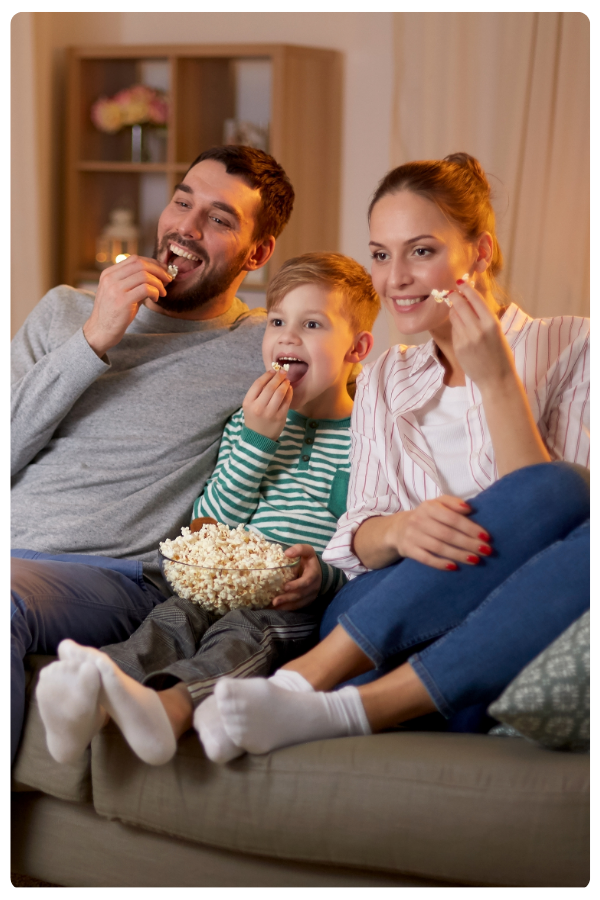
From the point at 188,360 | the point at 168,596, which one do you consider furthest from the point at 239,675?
the point at 188,360

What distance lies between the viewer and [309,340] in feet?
5.23

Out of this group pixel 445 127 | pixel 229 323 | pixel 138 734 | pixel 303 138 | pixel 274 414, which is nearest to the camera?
pixel 138 734

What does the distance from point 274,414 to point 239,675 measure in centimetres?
51

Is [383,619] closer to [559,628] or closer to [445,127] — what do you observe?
[559,628]

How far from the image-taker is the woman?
1069mm

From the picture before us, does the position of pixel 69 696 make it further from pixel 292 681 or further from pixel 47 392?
pixel 47 392

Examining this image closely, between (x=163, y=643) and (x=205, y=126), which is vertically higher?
(x=205, y=126)

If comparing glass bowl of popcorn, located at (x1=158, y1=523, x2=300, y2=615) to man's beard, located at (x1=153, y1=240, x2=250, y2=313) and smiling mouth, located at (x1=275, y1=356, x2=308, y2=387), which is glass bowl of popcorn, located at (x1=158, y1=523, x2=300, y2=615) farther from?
man's beard, located at (x1=153, y1=240, x2=250, y2=313)

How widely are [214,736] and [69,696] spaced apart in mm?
187

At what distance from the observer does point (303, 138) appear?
3.54m

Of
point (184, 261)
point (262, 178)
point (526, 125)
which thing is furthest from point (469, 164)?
point (526, 125)

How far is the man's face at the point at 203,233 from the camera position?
1.81 metres

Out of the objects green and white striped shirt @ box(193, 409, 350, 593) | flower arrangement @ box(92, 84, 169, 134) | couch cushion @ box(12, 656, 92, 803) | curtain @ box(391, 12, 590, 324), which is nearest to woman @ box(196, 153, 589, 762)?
green and white striped shirt @ box(193, 409, 350, 593)

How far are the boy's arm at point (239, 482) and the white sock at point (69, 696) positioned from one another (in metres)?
0.58
